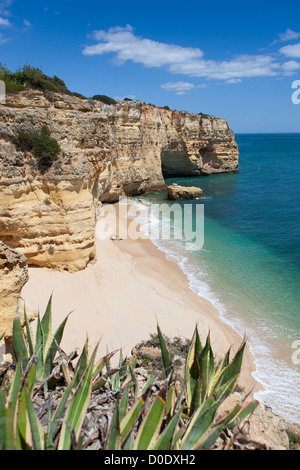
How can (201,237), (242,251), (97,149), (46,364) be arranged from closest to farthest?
(46,364) < (97,149) < (242,251) < (201,237)

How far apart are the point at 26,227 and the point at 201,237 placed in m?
12.3

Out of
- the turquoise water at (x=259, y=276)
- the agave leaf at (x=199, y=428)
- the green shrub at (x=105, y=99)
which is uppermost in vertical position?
the green shrub at (x=105, y=99)

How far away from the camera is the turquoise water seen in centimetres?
856

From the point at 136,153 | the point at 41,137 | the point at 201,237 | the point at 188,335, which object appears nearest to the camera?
the point at 188,335

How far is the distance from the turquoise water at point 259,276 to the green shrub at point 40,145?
7.54 meters

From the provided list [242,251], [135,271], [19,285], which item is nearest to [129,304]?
[135,271]

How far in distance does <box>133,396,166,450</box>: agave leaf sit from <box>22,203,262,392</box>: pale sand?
156 inches

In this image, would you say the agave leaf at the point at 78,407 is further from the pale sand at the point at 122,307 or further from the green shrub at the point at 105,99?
the green shrub at the point at 105,99

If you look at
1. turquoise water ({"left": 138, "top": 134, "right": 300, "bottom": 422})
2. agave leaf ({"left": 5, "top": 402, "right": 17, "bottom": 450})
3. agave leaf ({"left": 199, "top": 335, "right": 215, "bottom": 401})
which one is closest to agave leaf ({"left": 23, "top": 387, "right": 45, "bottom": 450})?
agave leaf ({"left": 5, "top": 402, "right": 17, "bottom": 450})

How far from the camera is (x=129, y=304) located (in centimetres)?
1006

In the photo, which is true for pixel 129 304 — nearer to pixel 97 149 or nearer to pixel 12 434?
pixel 97 149

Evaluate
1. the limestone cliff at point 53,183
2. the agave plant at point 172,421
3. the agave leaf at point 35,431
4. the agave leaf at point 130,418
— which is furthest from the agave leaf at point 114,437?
the limestone cliff at point 53,183

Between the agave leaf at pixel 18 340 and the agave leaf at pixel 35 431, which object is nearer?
the agave leaf at pixel 35 431

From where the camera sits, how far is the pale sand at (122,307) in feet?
27.0
